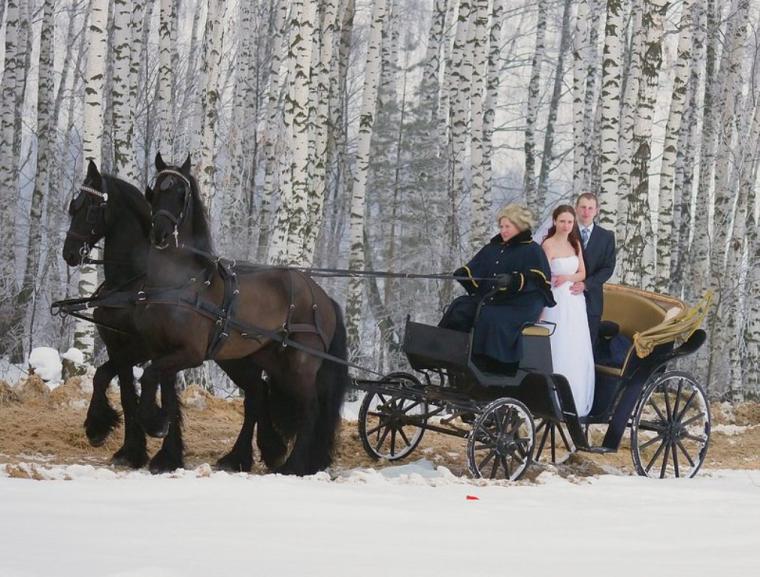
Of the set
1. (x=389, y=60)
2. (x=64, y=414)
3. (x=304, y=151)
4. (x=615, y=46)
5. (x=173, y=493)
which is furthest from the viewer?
(x=389, y=60)

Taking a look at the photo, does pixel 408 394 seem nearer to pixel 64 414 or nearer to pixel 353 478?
pixel 353 478

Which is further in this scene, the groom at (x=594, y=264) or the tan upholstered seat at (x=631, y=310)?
the tan upholstered seat at (x=631, y=310)

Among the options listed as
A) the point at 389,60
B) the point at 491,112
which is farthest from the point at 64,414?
the point at 389,60

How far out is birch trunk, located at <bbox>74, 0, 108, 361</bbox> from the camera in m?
12.7

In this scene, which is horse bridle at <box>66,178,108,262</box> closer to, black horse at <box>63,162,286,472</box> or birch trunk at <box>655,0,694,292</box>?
black horse at <box>63,162,286,472</box>

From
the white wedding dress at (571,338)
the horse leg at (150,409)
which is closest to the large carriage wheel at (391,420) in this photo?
the white wedding dress at (571,338)

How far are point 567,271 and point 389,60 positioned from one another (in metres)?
14.3

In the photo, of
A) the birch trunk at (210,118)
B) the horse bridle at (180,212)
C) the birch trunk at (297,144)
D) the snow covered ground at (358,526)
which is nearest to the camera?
the snow covered ground at (358,526)

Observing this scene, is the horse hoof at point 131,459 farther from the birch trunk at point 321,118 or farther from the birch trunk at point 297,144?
the birch trunk at point 321,118

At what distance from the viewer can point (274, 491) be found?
22.5ft

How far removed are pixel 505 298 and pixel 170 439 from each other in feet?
8.77

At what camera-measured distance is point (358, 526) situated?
590 cm

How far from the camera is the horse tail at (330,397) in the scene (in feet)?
28.8

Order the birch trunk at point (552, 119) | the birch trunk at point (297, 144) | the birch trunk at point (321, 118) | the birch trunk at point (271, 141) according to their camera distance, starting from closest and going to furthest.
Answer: the birch trunk at point (297, 144)
the birch trunk at point (321, 118)
the birch trunk at point (271, 141)
the birch trunk at point (552, 119)
